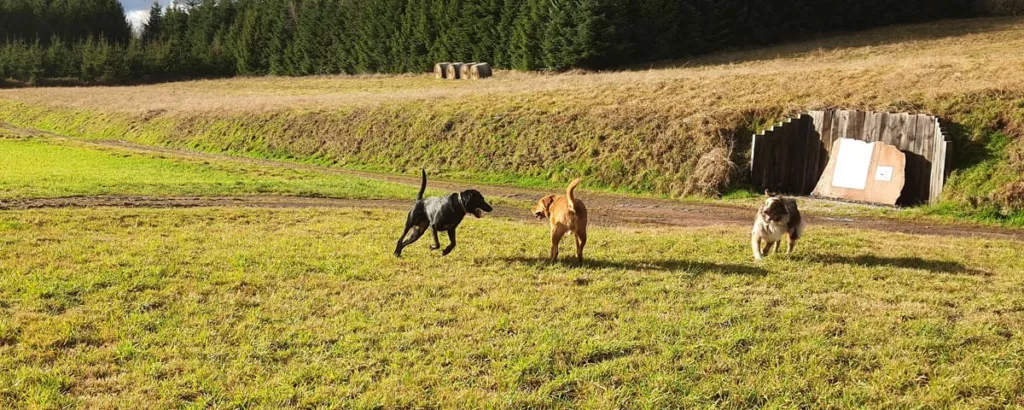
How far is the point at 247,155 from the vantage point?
33.0 meters

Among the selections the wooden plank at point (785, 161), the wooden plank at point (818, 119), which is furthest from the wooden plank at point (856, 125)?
the wooden plank at point (785, 161)

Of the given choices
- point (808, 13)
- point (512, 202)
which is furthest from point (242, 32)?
point (512, 202)

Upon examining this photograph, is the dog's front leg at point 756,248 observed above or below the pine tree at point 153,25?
below

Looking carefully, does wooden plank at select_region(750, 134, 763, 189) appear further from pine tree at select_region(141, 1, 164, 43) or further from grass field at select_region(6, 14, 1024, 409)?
pine tree at select_region(141, 1, 164, 43)

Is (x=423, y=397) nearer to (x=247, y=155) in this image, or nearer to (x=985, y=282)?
(x=985, y=282)

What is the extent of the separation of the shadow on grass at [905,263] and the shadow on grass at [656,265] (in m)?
1.74

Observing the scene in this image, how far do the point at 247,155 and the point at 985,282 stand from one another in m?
31.1

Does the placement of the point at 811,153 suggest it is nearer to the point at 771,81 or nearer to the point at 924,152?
the point at 924,152

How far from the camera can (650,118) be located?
984 inches

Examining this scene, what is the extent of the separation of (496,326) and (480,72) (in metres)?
44.1

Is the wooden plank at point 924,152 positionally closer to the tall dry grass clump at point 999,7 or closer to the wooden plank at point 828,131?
the wooden plank at point 828,131

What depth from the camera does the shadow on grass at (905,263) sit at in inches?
399

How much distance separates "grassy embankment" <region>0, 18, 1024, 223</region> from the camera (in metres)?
19.5

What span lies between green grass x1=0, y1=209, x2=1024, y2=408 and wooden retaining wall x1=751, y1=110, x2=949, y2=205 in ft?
25.6
